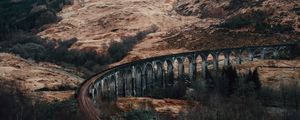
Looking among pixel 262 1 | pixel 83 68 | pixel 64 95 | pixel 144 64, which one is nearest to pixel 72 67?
pixel 83 68

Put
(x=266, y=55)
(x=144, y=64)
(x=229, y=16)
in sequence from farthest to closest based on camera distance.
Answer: (x=229, y=16) → (x=266, y=55) → (x=144, y=64)

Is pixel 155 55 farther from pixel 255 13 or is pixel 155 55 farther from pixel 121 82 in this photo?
pixel 121 82

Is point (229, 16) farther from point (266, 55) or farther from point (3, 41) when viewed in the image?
point (3, 41)

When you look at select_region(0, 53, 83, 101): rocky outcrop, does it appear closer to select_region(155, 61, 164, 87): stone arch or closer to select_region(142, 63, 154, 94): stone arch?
select_region(142, 63, 154, 94): stone arch

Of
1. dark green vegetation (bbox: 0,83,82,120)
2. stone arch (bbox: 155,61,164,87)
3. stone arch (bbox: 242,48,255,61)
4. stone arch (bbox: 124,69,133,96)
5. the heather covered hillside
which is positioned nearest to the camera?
dark green vegetation (bbox: 0,83,82,120)

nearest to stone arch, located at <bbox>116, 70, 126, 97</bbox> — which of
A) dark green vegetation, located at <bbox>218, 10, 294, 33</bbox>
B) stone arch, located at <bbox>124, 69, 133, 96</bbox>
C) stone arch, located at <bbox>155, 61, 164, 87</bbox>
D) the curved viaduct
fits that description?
the curved viaduct

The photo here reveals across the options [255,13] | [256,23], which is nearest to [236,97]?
[256,23]

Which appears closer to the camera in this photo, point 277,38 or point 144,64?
point 144,64

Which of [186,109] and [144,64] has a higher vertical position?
[144,64]
